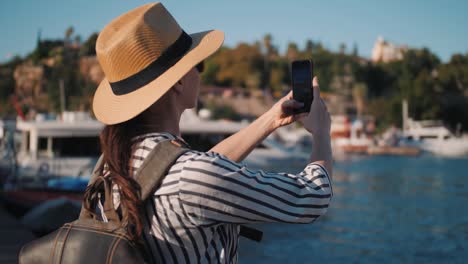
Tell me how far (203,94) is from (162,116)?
297 ft

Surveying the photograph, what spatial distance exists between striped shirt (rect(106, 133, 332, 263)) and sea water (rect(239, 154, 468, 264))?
7660mm

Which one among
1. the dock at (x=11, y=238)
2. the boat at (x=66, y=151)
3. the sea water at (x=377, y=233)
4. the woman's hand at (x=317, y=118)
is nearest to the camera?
the woman's hand at (x=317, y=118)

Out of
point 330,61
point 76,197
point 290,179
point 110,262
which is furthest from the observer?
point 330,61

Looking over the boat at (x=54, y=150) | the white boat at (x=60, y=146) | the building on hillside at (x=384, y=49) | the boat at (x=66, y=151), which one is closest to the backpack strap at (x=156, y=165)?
the boat at (x=66, y=151)

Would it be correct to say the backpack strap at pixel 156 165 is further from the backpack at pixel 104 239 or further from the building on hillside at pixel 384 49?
the building on hillside at pixel 384 49

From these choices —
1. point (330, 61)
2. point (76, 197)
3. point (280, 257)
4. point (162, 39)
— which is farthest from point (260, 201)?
point (330, 61)

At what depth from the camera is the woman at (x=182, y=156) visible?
1300 millimetres

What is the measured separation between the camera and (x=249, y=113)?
3597 inches

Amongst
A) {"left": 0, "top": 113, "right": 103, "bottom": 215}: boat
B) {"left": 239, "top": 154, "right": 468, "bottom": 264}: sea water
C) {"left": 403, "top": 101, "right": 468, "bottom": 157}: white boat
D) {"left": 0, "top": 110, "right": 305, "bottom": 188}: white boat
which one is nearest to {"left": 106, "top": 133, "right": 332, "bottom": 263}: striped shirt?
{"left": 239, "top": 154, "right": 468, "bottom": 264}: sea water

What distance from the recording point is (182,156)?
1.31 metres

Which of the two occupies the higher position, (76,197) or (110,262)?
(110,262)

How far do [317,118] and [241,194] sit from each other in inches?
13.0

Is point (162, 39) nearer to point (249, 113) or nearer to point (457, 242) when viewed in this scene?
point (457, 242)

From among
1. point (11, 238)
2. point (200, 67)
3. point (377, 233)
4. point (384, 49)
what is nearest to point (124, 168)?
point (200, 67)
